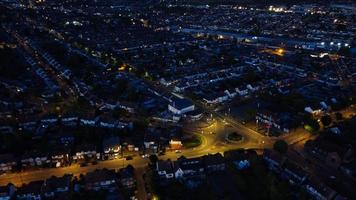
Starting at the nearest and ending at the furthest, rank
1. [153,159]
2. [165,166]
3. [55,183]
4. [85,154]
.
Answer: [55,183], [165,166], [153,159], [85,154]

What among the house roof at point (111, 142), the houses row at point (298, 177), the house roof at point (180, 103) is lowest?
the houses row at point (298, 177)

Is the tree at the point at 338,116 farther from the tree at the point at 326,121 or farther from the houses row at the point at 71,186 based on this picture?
the houses row at the point at 71,186

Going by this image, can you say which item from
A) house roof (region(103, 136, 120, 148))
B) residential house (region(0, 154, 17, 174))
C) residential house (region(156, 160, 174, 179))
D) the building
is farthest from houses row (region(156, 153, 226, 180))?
residential house (region(0, 154, 17, 174))

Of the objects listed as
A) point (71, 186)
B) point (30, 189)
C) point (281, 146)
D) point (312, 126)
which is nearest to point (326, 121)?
point (312, 126)

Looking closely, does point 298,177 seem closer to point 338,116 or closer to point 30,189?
point 338,116

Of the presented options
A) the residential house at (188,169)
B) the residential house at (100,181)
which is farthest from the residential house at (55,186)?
the residential house at (188,169)

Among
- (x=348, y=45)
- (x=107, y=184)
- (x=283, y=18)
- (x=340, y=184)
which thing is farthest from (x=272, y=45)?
(x=107, y=184)

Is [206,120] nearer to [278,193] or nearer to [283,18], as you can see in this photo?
[278,193]

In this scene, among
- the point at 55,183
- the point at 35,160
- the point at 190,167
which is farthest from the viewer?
the point at 35,160
